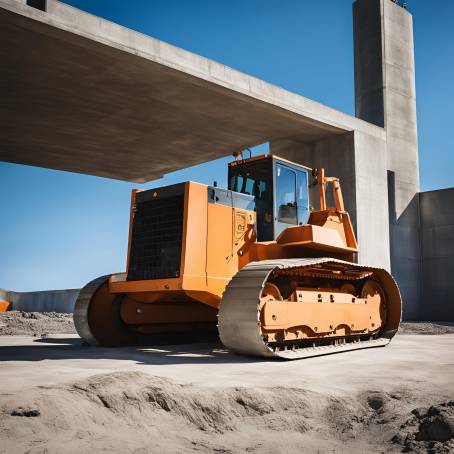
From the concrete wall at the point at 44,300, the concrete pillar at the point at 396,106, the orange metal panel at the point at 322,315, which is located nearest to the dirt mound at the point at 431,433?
the orange metal panel at the point at 322,315

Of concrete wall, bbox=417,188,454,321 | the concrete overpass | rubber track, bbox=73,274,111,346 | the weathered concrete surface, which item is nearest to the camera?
rubber track, bbox=73,274,111,346

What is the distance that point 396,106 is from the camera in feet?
71.3

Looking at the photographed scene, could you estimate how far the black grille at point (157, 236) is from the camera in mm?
8578

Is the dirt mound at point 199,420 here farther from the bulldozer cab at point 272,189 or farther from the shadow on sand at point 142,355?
the bulldozer cab at point 272,189

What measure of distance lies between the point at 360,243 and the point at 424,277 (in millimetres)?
5431

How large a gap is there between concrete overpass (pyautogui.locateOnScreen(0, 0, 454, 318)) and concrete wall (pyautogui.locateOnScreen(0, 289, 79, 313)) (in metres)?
7.19

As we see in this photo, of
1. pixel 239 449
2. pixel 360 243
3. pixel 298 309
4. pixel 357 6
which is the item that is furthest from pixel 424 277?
pixel 239 449

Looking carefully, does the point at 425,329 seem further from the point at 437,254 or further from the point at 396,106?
the point at 396,106

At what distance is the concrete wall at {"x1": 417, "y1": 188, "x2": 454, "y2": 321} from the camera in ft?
68.3

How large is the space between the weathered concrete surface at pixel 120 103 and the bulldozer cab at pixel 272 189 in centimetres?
465

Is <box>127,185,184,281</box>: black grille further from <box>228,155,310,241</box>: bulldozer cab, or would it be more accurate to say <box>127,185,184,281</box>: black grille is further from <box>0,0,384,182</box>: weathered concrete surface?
<box>0,0,384,182</box>: weathered concrete surface

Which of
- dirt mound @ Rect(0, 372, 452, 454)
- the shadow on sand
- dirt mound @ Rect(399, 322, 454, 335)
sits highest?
dirt mound @ Rect(399, 322, 454, 335)

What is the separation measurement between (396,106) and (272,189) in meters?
14.0

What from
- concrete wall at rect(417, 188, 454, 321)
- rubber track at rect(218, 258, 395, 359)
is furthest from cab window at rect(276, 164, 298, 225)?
concrete wall at rect(417, 188, 454, 321)
